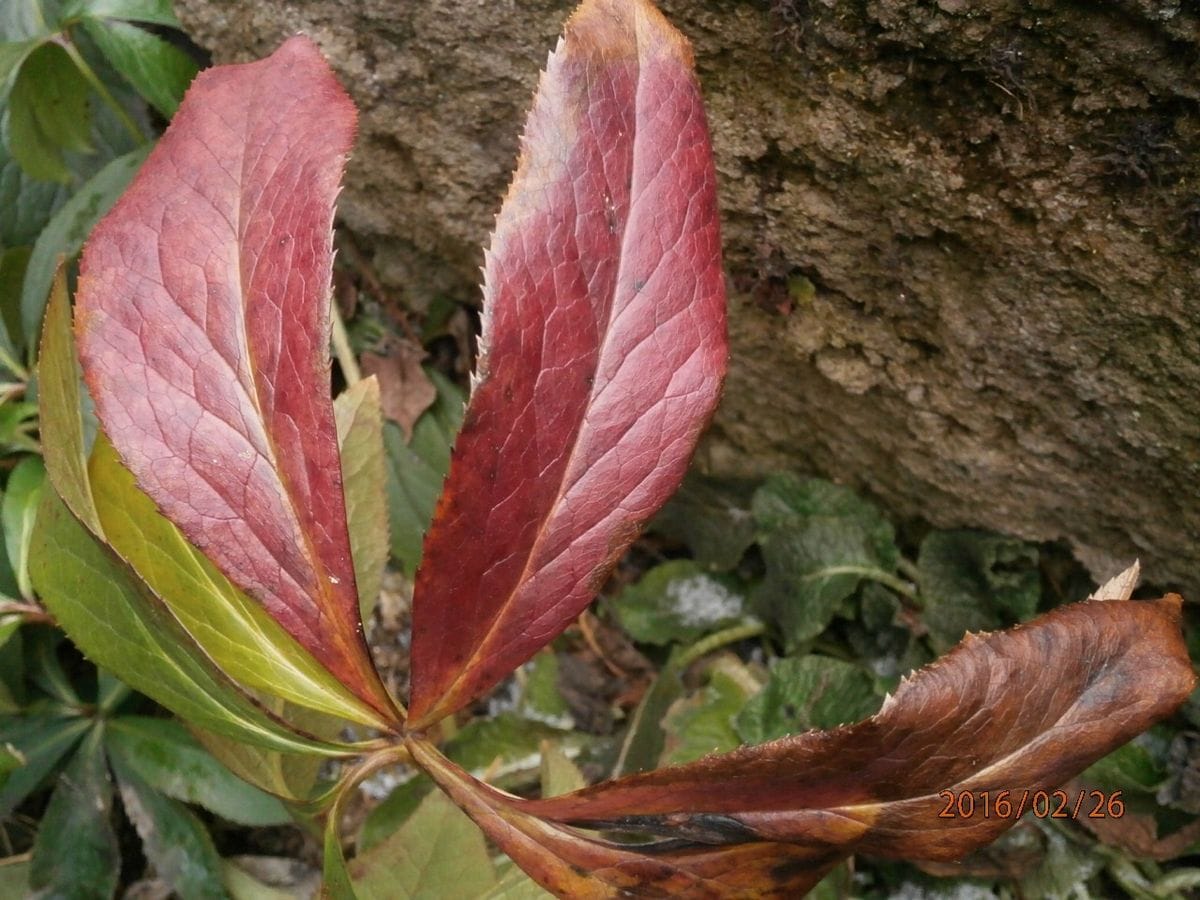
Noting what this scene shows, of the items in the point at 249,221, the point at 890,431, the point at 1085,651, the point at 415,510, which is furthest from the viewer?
the point at 415,510

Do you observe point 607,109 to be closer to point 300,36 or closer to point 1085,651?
point 300,36

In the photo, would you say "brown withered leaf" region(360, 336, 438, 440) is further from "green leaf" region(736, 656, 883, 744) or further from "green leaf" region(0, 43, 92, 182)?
"green leaf" region(736, 656, 883, 744)

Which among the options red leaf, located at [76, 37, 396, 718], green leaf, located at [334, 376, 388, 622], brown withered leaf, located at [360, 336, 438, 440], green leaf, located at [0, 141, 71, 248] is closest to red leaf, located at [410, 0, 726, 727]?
red leaf, located at [76, 37, 396, 718]

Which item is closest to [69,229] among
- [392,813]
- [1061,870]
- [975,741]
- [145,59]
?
[145,59]

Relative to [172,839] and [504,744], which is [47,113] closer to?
[172,839]

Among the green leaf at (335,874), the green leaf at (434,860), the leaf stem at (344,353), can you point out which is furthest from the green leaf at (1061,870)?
the leaf stem at (344,353)

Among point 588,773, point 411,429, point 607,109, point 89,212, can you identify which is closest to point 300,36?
Result: point 607,109
